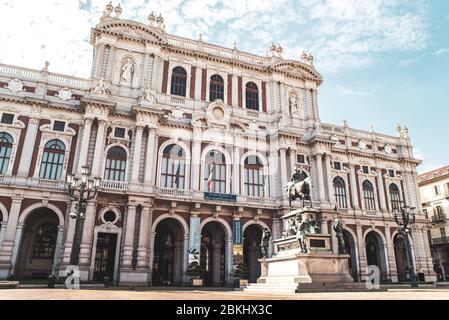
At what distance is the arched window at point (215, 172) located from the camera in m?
27.0

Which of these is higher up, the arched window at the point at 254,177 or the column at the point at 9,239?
the arched window at the point at 254,177

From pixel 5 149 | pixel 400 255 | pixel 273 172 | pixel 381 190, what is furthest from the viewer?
pixel 400 255

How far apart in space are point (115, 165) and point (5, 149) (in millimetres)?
7401

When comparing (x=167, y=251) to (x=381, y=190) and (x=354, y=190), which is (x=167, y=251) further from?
(x=381, y=190)

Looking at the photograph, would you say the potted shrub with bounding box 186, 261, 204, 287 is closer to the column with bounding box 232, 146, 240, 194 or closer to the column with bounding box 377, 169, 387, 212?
the column with bounding box 232, 146, 240, 194

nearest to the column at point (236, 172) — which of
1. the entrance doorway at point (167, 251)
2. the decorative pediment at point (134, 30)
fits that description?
the entrance doorway at point (167, 251)

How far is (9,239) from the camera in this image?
842 inches

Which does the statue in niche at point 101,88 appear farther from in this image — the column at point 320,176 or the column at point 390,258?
the column at point 390,258

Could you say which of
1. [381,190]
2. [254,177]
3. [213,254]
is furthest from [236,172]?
[381,190]

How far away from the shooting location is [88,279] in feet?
70.1

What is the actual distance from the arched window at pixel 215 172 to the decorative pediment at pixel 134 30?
10938mm

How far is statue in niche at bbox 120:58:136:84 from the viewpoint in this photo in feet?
91.1
